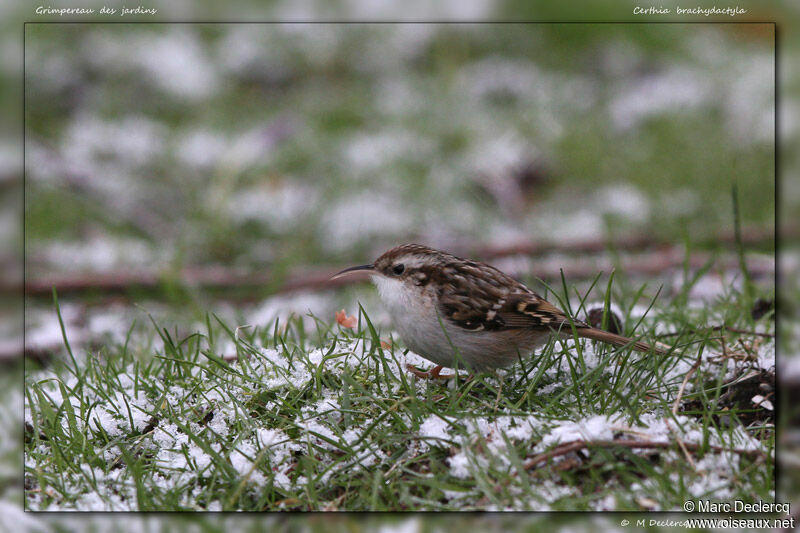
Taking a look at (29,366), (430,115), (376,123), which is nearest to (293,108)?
(376,123)

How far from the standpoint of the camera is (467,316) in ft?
12.0

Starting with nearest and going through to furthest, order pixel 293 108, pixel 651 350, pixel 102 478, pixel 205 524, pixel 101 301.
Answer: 1. pixel 205 524
2. pixel 102 478
3. pixel 651 350
4. pixel 101 301
5. pixel 293 108

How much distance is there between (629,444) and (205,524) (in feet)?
5.17

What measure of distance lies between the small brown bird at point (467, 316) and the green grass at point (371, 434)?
0.36 feet

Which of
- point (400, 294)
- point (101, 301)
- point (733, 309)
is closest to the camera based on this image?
point (400, 294)

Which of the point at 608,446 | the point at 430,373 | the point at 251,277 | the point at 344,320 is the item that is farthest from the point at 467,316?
the point at 251,277

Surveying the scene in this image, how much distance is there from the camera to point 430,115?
30.2 ft

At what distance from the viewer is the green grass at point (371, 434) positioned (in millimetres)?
2861

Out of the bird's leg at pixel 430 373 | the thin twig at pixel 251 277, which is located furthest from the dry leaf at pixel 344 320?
the thin twig at pixel 251 277

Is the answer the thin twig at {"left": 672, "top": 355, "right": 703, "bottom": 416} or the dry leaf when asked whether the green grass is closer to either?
the thin twig at {"left": 672, "top": 355, "right": 703, "bottom": 416}

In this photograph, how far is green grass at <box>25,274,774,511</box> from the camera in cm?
286

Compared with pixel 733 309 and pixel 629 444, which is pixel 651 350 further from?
pixel 733 309

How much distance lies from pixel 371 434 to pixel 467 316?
80cm

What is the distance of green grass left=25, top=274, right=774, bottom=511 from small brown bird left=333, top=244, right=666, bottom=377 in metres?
0.11
